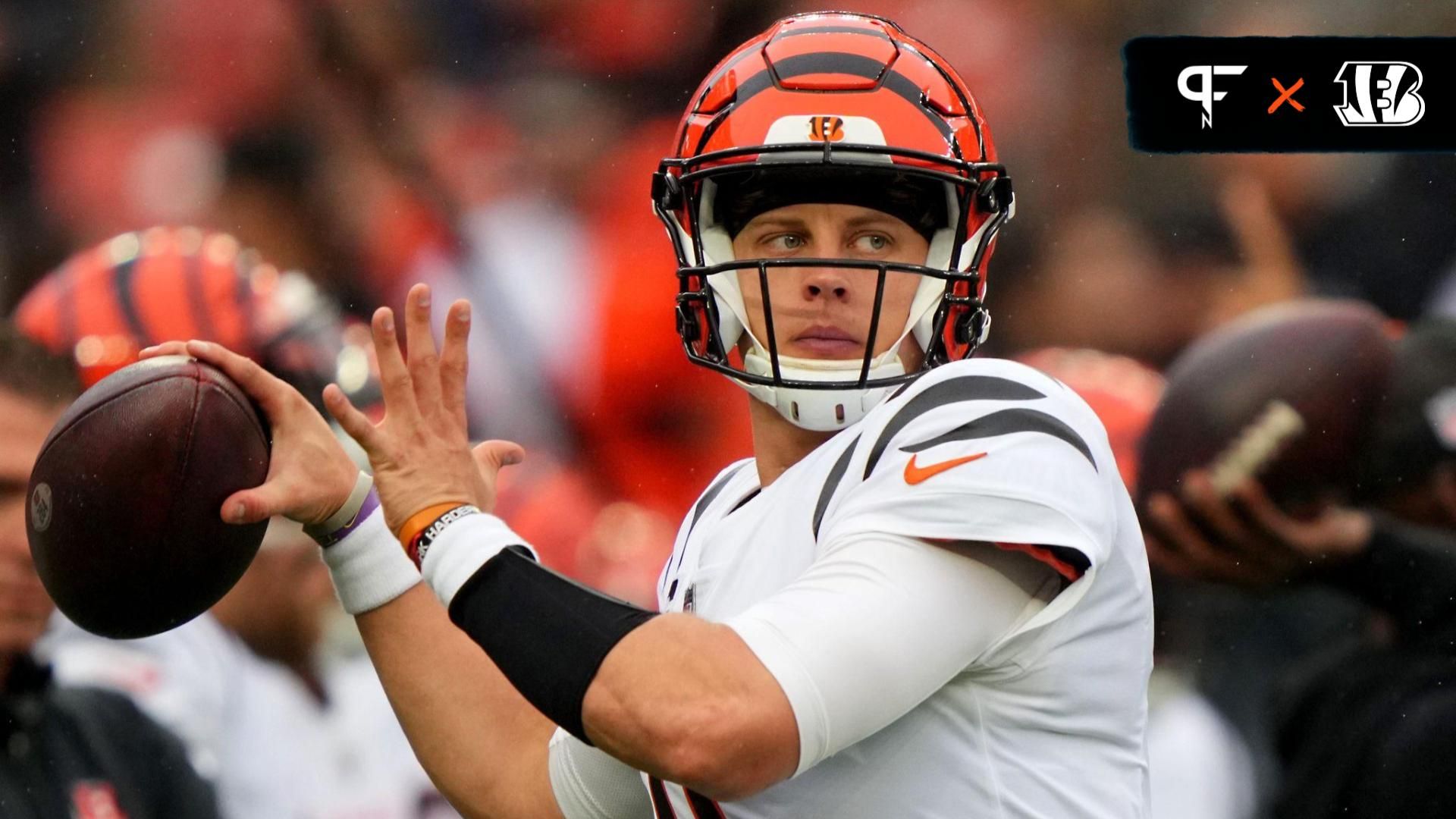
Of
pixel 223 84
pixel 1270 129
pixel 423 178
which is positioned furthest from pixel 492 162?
pixel 1270 129

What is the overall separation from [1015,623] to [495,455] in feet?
2.35

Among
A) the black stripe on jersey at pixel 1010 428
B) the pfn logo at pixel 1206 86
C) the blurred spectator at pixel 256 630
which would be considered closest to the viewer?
the black stripe on jersey at pixel 1010 428

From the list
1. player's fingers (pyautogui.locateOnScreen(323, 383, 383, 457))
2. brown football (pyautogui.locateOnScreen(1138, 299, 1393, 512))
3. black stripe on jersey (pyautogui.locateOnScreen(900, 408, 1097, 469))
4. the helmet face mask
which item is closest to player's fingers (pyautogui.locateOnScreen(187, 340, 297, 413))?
player's fingers (pyautogui.locateOnScreen(323, 383, 383, 457))

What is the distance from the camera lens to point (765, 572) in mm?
1580

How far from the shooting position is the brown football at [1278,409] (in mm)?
3393

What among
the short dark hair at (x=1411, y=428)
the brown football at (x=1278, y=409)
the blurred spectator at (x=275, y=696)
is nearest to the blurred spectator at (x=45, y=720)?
the blurred spectator at (x=275, y=696)

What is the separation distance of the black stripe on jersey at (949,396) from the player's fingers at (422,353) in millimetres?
471

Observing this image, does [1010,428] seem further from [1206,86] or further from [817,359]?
[1206,86]

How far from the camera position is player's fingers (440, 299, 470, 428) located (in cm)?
168

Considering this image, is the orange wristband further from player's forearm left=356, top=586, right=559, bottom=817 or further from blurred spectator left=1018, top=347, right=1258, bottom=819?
blurred spectator left=1018, top=347, right=1258, bottom=819

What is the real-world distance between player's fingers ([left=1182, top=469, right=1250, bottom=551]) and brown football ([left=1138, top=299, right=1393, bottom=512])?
0.02 m

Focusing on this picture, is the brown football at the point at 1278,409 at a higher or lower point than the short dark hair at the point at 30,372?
lower

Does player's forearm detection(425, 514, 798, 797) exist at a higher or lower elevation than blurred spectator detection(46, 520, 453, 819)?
higher

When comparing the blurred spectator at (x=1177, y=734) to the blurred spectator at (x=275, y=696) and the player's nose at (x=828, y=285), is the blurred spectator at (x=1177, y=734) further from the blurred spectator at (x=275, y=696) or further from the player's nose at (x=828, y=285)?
the player's nose at (x=828, y=285)
